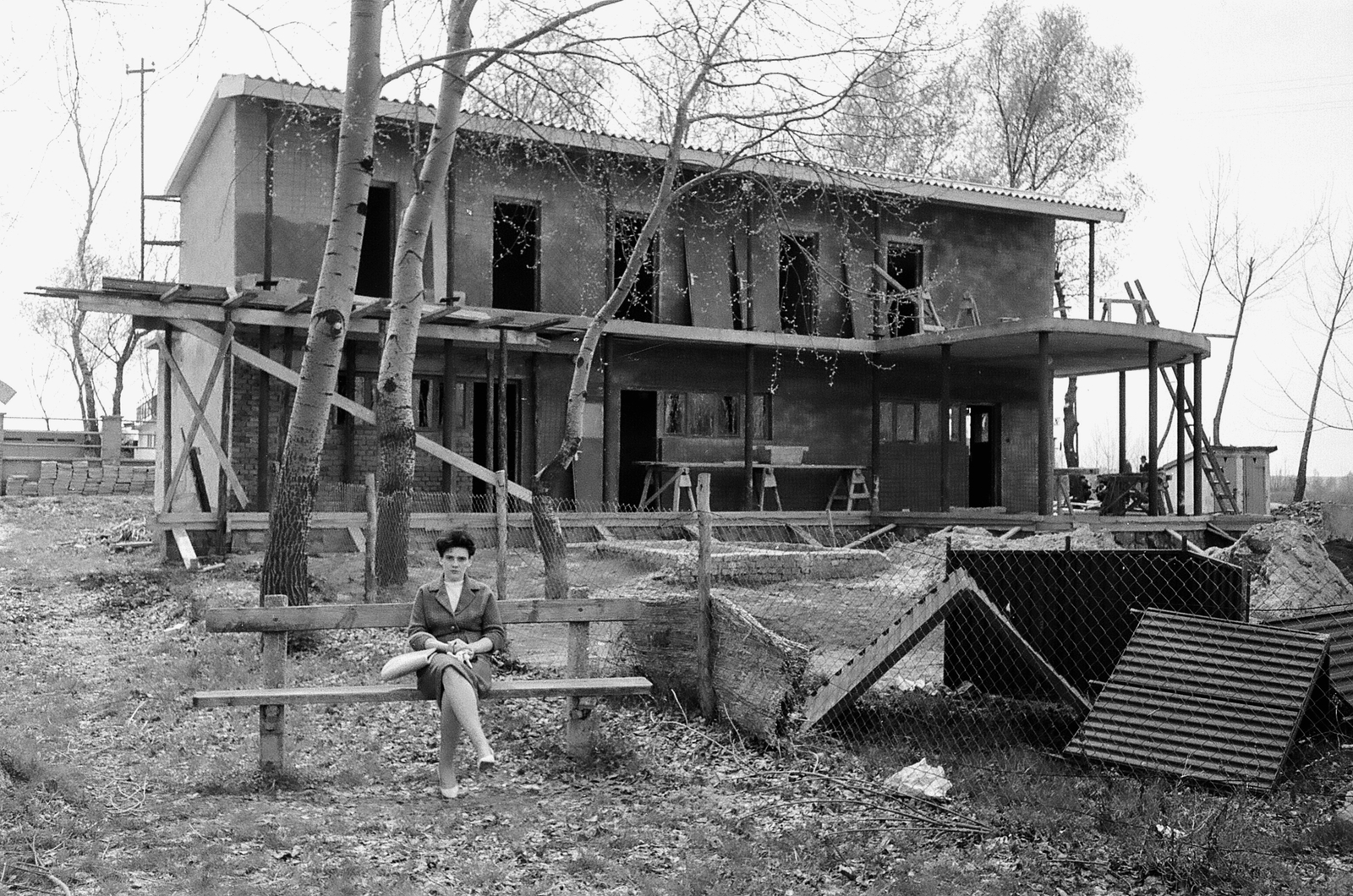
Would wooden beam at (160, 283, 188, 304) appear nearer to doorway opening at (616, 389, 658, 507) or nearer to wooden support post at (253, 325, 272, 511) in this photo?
wooden support post at (253, 325, 272, 511)

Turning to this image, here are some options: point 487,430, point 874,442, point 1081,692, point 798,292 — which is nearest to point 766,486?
point 874,442

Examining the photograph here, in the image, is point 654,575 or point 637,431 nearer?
point 654,575

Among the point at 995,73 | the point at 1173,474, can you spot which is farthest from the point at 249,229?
the point at 995,73

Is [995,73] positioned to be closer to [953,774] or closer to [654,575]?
[654,575]

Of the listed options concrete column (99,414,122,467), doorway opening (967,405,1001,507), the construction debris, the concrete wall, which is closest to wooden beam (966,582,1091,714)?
the construction debris

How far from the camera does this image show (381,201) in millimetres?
22281

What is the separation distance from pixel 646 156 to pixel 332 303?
11.5 metres

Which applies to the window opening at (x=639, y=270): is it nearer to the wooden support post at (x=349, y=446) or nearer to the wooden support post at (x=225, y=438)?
the wooden support post at (x=349, y=446)

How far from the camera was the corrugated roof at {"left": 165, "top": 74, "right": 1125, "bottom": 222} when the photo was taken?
52.4ft

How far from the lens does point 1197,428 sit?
2211 centimetres

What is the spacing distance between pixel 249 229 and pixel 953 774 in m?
15.4

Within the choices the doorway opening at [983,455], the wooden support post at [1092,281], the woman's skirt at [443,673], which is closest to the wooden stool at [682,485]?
the doorway opening at [983,455]

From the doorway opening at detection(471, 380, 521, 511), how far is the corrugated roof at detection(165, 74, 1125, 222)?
174 inches

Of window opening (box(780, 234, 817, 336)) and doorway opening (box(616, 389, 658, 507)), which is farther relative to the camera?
doorway opening (box(616, 389, 658, 507))
